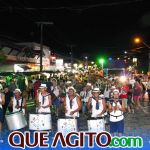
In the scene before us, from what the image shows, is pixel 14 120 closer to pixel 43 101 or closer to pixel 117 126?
pixel 43 101

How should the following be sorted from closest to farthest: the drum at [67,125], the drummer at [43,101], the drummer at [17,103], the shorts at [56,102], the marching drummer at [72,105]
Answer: the drum at [67,125]
the marching drummer at [72,105]
the drummer at [43,101]
the drummer at [17,103]
the shorts at [56,102]

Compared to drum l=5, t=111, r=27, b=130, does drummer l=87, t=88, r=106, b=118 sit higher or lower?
higher

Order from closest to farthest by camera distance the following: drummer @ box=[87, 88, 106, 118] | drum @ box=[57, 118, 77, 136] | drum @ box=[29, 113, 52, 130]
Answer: drum @ box=[57, 118, 77, 136] → drummer @ box=[87, 88, 106, 118] → drum @ box=[29, 113, 52, 130]

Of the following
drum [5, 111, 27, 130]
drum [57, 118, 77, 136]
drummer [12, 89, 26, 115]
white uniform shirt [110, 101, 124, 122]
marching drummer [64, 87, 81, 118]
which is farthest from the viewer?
drummer [12, 89, 26, 115]

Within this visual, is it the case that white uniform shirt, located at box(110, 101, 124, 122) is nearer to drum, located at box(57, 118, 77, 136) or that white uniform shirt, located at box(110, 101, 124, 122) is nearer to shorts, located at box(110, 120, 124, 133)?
shorts, located at box(110, 120, 124, 133)

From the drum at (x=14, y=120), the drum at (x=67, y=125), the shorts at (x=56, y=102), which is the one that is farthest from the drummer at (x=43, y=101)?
the shorts at (x=56, y=102)

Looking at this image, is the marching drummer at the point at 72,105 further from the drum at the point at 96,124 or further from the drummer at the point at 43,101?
the drum at the point at 96,124

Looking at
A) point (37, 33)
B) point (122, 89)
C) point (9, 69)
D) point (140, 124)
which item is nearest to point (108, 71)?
point (9, 69)

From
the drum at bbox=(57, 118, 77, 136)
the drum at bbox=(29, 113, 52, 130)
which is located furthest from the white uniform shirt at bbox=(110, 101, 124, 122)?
the drum at bbox=(29, 113, 52, 130)

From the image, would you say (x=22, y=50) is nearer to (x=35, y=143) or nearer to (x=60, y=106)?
(x=60, y=106)

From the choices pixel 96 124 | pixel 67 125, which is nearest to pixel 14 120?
pixel 67 125

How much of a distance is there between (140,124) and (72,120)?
17.3ft

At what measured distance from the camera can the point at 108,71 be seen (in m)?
39.6

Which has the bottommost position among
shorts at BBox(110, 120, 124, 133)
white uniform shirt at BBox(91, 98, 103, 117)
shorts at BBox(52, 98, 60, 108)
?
shorts at BBox(110, 120, 124, 133)
